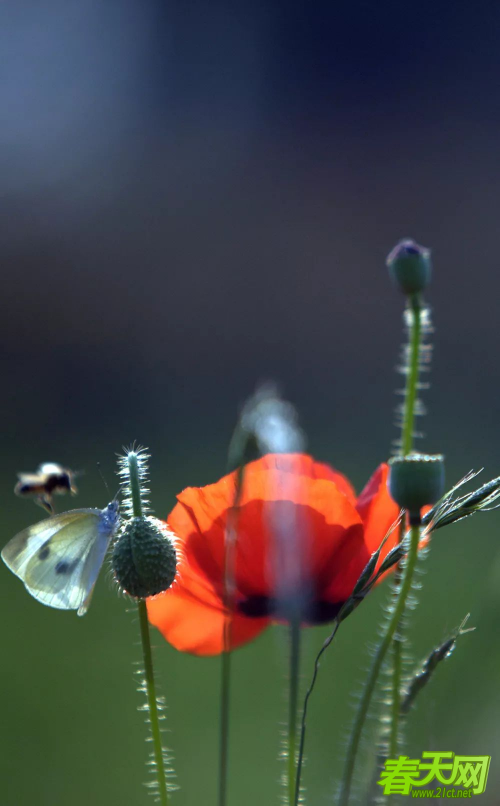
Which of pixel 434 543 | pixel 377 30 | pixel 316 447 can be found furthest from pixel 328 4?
pixel 434 543

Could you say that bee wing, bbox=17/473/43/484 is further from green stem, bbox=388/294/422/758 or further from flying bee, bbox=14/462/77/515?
green stem, bbox=388/294/422/758

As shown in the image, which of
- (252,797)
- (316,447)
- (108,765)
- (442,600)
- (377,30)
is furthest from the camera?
(377,30)

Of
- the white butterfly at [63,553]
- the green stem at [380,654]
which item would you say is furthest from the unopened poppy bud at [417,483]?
the white butterfly at [63,553]

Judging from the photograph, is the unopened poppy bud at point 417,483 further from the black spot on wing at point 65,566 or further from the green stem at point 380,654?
the black spot on wing at point 65,566

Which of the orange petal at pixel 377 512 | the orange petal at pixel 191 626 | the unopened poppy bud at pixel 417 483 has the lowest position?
the orange petal at pixel 191 626

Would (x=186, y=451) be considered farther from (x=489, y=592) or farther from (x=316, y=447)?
(x=489, y=592)

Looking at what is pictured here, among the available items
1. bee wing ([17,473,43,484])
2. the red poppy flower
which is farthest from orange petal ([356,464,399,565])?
bee wing ([17,473,43,484])

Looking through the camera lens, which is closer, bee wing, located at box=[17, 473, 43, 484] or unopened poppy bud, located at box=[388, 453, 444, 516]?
unopened poppy bud, located at box=[388, 453, 444, 516]
